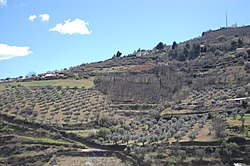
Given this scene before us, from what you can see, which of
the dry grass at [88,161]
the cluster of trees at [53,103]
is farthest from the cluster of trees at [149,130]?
the cluster of trees at [53,103]

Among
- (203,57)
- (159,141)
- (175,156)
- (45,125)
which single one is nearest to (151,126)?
(159,141)

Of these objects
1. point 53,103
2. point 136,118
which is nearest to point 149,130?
point 136,118

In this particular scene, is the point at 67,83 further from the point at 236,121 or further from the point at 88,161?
the point at 236,121

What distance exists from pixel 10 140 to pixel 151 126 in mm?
22927

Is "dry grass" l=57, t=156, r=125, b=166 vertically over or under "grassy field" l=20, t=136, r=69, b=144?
under

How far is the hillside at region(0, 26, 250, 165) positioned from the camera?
53.3 m

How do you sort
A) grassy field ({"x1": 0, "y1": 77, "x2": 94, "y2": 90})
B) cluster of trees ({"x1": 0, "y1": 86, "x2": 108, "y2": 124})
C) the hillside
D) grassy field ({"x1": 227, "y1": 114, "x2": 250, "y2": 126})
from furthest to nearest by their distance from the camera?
grassy field ({"x1": 0, "y1": 77, "x2": 94, "y2": 90})
cluster of trees ({"x1": 0, "y1": 86, "x2": 108, "y2": 124})
grassy field ({"x1": 227, "y1": 114, "x2": 250, "y2": 126})
the hillside

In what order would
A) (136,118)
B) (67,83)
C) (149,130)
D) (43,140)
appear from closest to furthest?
(43,140) → (149,130) → (136,118) → (67,83)

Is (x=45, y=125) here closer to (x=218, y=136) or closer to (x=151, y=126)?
(x=151, y=126)

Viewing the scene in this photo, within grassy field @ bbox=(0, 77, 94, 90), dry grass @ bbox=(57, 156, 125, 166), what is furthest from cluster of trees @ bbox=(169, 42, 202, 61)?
dry grass @ bbox=(57, 156, 125, 166)

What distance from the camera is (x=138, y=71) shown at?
385 ft

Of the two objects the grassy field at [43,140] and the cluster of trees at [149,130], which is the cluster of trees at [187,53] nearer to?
the cluster of trees at [149,130]

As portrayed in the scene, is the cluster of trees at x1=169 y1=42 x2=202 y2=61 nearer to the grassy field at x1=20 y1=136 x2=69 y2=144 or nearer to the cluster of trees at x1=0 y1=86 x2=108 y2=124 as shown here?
the cluster of trees at x1=0 y1=86 x2=108 y2=124

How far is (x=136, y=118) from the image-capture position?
234 feet
